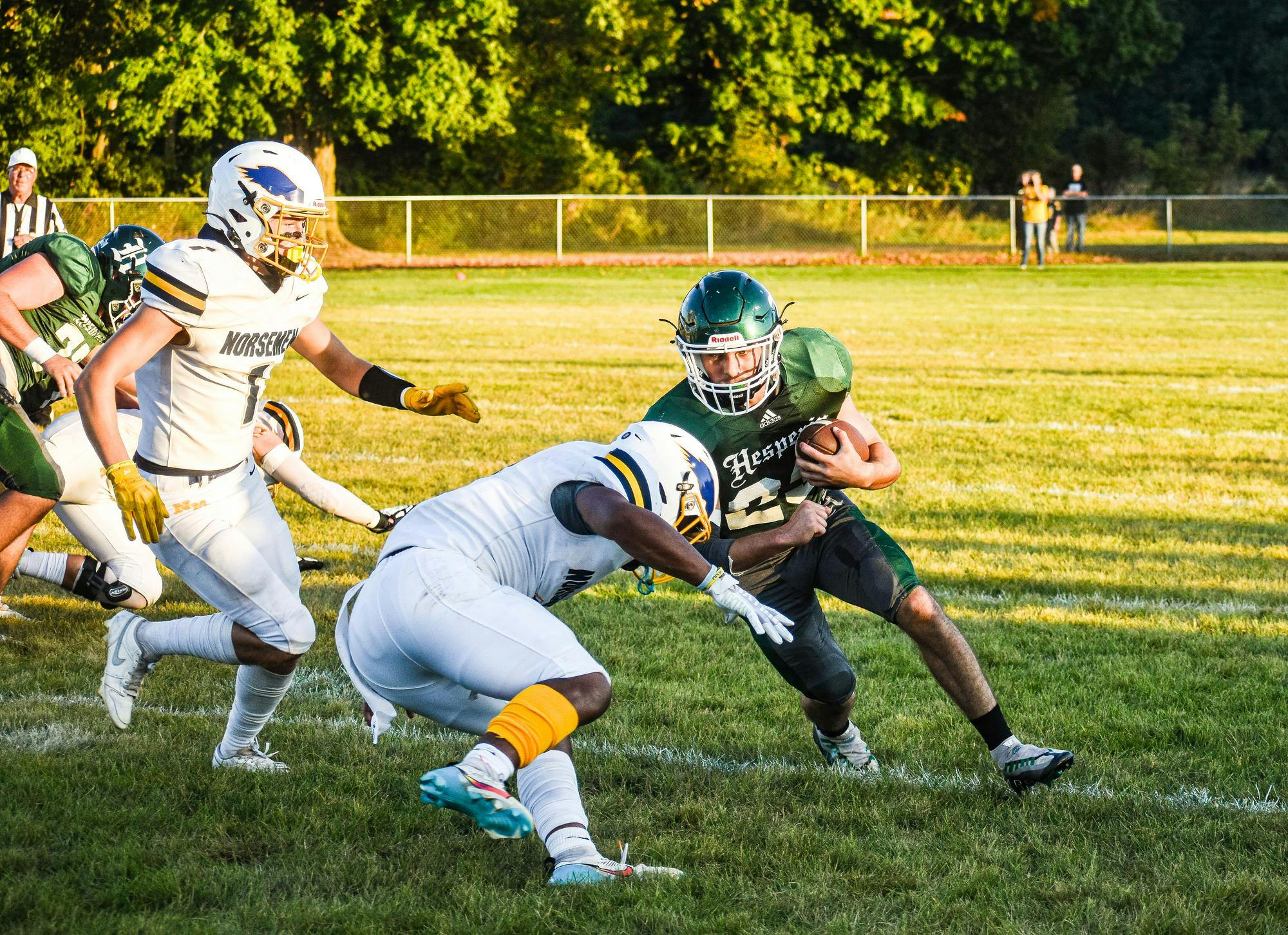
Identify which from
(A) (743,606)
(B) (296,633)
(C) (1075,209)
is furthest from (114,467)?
(C) (1075,209)

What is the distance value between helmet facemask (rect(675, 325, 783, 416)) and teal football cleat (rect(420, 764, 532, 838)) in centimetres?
139

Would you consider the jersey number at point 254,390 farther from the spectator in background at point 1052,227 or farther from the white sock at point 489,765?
the spectator in background at point 1052,227

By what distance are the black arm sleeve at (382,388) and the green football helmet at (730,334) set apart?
0.99 meters

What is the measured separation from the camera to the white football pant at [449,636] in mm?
3219

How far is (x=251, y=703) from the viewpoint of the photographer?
413 centimetres

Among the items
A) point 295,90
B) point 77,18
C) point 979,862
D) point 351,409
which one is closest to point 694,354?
point 979,862

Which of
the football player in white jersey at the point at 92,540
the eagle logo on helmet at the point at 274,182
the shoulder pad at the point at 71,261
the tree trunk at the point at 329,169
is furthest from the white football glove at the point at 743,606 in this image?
the tree trunk at the point at 329,169

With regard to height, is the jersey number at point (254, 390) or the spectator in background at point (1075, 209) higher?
the spectator in background at point (1075, 209)

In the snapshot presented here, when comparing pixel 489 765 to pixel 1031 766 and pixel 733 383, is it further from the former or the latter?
pixel 1031 766

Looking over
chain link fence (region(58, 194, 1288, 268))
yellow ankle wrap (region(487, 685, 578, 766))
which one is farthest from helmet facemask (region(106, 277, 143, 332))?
chain link fence (region(58, 194, 1288, 268))

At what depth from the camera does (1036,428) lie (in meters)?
9.62

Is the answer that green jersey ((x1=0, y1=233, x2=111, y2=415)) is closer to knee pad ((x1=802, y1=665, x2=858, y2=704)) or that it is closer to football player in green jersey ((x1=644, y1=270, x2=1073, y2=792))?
football player in green jersey ((x1=644, y1=270, x2=1073, y2=792))

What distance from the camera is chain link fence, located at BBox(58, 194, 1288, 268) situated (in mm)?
28703

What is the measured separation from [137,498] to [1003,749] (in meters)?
2.49
